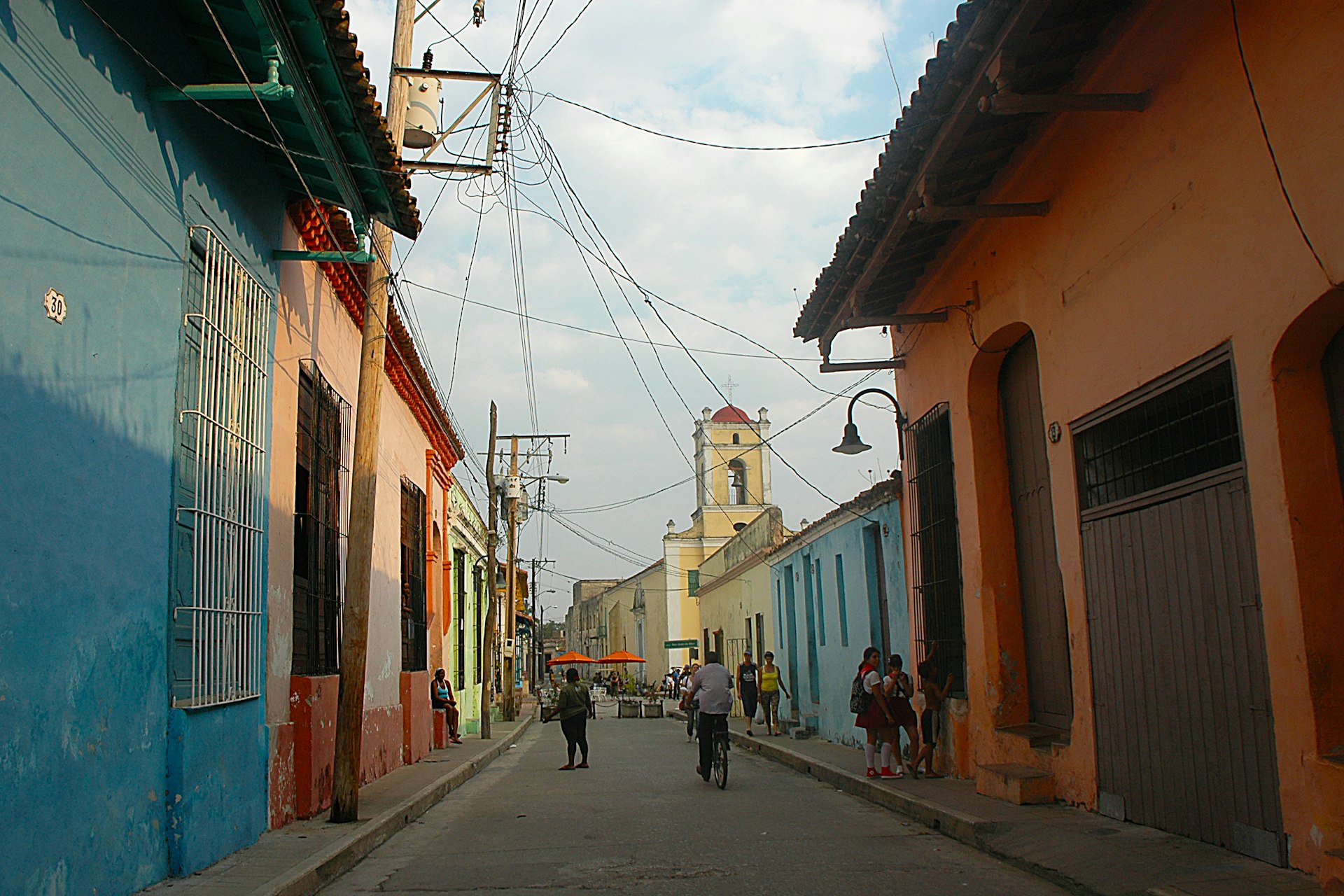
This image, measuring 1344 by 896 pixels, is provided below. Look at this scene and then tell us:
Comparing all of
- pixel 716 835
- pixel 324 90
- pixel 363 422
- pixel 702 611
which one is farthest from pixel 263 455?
pixel 702 611

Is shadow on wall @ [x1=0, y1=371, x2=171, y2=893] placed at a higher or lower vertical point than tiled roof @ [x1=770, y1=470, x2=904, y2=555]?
lower

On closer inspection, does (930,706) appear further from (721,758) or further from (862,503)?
(862,503)

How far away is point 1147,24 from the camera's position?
773cm

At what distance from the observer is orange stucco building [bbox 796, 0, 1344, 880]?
21.4 ft

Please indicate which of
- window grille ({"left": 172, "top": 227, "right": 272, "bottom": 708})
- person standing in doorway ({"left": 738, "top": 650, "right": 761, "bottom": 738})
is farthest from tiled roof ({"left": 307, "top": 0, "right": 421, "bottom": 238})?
person standing in doorway ({"left": 738, "top": 650, "right": 761, "bottom": 738})

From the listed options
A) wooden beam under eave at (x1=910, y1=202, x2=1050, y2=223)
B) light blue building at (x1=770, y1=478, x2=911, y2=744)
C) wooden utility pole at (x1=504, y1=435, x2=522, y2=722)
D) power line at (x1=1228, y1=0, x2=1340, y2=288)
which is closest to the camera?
power line at (x1=1228, y1=0, x2=1340, y2=288)

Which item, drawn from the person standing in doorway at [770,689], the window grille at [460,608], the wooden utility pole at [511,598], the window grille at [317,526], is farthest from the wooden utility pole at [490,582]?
the window grille at [317,526]

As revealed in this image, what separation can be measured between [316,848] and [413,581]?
1055 centimetres

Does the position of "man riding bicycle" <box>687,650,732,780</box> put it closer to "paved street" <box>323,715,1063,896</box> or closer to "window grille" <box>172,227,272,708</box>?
"paved street" <box>323,715,1063,896</box>

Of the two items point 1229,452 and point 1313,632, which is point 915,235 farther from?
point 1313,632

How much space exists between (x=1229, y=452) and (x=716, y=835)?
5.19m

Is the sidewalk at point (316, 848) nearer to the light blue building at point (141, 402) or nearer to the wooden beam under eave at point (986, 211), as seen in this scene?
the light blue building at point (141, 402)

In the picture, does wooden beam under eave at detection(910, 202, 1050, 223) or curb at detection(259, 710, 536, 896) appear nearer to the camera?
curb at detection(259, 710, 536, 896)

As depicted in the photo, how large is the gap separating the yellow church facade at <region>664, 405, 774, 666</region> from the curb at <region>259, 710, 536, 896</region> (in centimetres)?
3710
